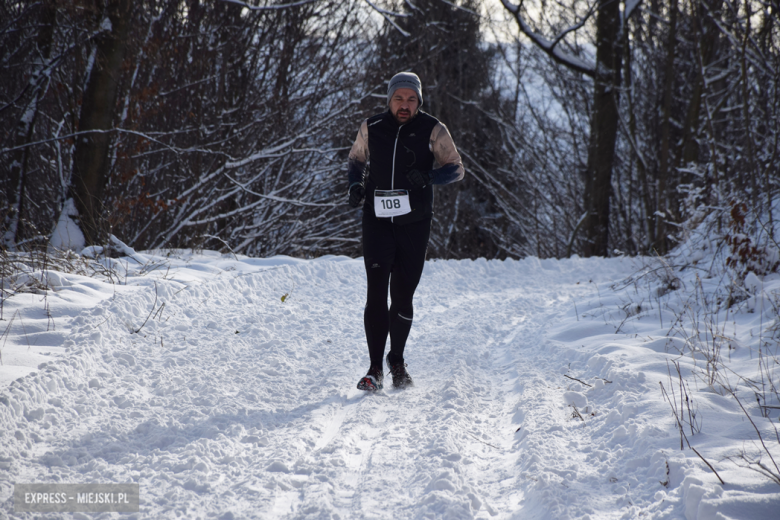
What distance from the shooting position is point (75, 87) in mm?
8938

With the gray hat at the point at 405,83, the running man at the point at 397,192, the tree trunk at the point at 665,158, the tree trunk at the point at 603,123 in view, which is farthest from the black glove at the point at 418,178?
the tree trunk at the point at 603,123

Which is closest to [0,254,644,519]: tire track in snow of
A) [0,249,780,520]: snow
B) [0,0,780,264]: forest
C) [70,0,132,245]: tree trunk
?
[0,249,780,520]: snow

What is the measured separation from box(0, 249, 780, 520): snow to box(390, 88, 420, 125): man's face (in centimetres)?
185

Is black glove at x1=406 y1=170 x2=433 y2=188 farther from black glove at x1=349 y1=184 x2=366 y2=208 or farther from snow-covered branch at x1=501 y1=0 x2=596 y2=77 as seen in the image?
snow-covered branch at x1=501 y1=0 x2=596 y2=77

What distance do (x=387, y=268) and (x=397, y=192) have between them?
1.72ft

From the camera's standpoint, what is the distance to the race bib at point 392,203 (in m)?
3.52

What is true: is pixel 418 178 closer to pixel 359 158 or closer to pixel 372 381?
pixel 359 158

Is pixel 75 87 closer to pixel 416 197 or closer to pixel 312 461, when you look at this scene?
pixel 416 197

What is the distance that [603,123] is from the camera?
12.0m

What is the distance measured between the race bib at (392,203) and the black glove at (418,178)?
0.10m

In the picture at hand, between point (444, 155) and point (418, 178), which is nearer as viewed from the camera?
point (418, 178)

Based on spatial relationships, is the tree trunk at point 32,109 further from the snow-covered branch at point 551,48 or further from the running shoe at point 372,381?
the snow-covered branch at point 551,48

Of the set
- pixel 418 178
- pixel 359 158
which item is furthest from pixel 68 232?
pixel 418 178

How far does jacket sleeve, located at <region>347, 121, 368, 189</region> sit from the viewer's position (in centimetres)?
368
